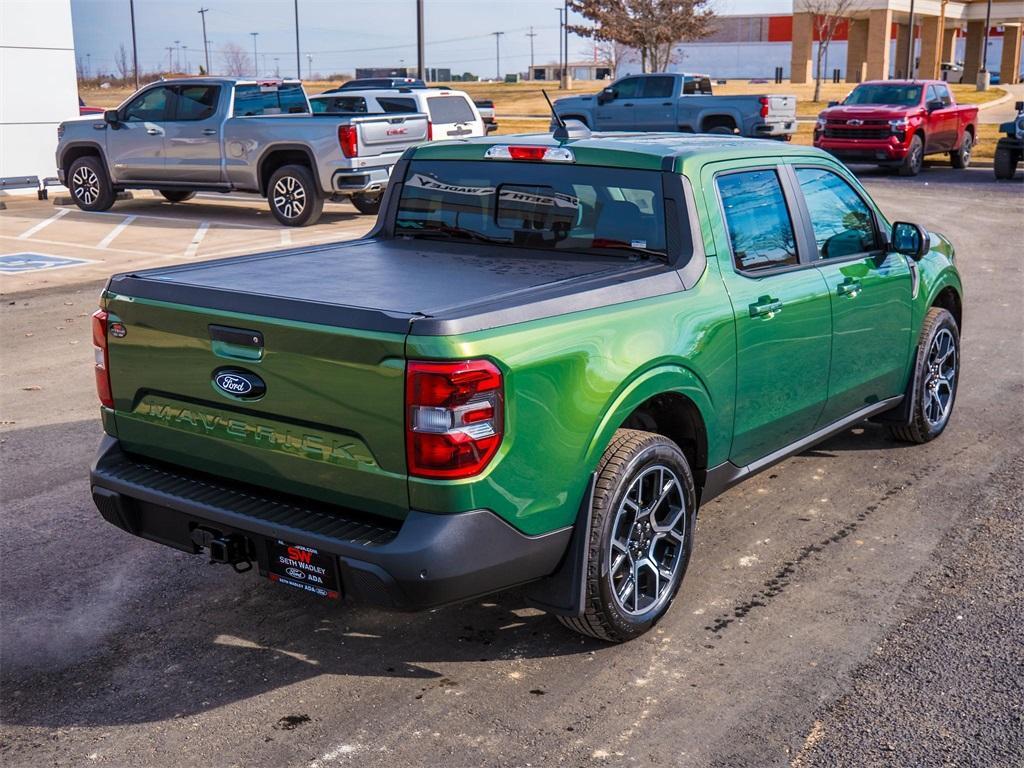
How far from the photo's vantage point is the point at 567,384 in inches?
155

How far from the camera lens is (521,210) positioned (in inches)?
206

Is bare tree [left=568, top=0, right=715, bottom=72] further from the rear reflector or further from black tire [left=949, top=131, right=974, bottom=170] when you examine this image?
the rear reflector

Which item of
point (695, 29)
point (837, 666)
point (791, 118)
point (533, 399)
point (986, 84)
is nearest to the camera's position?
point (533, 399)

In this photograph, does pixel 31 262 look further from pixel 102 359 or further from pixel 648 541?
pixel 648 541

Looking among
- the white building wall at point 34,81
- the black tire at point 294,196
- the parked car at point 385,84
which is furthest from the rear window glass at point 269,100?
the parked car at point 385,84

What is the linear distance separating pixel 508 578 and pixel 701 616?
1158 millimetres

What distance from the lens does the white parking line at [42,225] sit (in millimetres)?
16469

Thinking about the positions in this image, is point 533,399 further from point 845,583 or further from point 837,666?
point 845,583

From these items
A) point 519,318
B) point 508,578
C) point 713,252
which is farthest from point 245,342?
point 713,252

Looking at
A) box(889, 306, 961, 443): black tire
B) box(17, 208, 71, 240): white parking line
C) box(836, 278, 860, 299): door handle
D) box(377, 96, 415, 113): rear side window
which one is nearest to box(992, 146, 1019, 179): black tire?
box(377, 96, 415, 113): rear side window

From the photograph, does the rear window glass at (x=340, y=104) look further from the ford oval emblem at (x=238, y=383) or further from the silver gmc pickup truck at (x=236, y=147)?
the ford oval emblem at (x=238, y=383)

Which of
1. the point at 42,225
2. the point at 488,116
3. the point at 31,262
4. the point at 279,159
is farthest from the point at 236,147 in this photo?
the point at 488,116

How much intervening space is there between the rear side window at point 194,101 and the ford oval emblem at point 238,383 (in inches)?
586

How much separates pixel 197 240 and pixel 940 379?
37.4 feet
